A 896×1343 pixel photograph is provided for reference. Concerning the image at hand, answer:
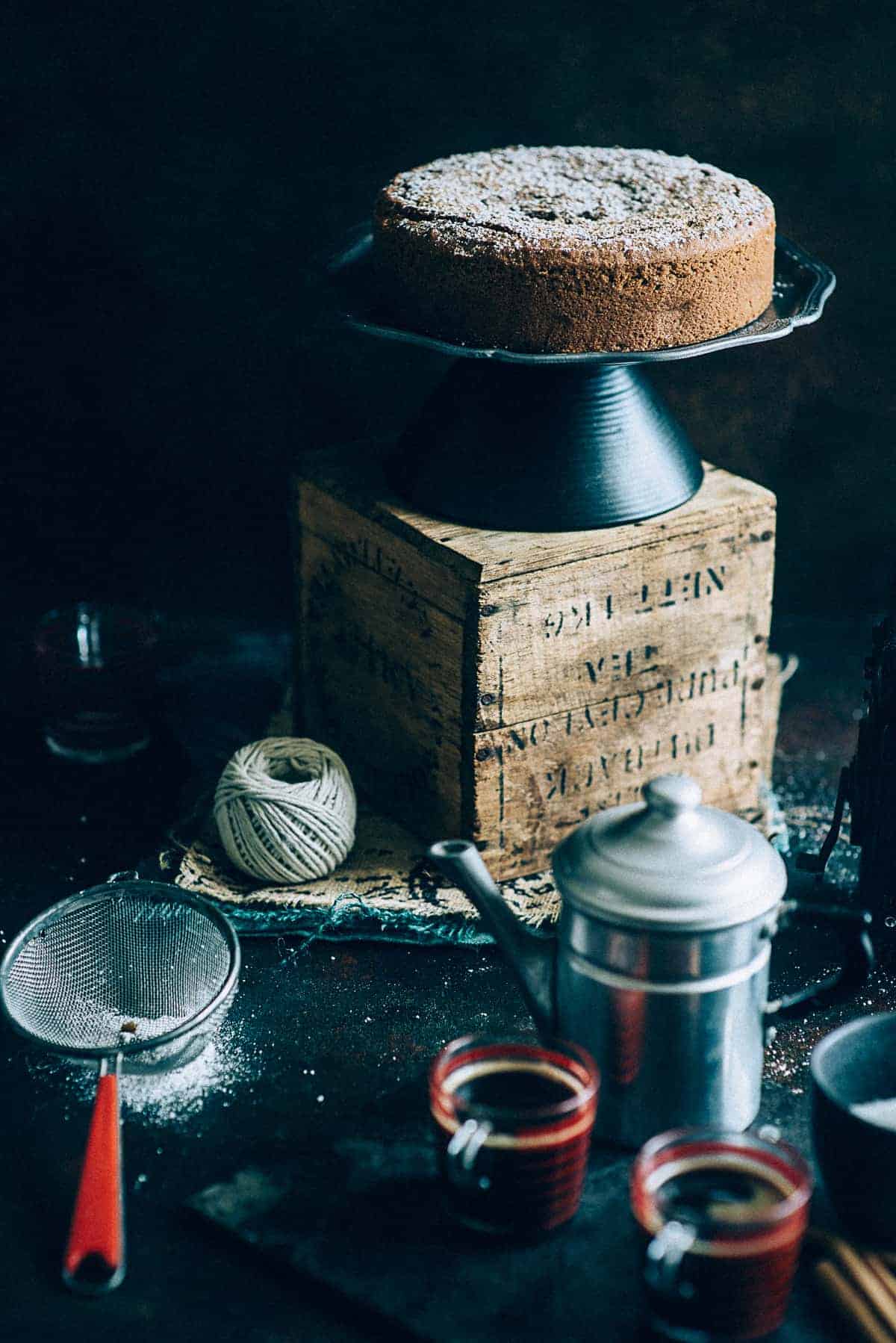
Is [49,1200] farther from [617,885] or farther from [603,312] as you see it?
[603,312]

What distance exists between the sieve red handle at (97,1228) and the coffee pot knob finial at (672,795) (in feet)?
1.50

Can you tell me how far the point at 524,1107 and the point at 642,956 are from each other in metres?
0.13

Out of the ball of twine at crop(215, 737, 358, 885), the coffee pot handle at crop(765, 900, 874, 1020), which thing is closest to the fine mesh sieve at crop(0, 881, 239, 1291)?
the ball of twine at crop(215, 737, 358, 885)

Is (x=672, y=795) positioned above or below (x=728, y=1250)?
above

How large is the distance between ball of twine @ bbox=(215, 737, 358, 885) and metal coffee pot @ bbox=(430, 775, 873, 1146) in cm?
37

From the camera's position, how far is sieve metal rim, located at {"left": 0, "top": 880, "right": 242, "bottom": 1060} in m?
1.25

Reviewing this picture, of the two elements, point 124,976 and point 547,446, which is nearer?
point 124,976

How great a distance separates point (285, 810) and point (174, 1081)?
299mm

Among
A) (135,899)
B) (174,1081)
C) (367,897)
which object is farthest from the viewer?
(367,897)

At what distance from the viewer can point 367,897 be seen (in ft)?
5.08

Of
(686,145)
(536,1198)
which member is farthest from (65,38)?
(536,1198)

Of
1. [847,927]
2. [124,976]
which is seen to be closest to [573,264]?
[847,927]

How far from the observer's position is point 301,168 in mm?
1927

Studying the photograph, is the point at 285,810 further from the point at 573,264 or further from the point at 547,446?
the point at 573,264
